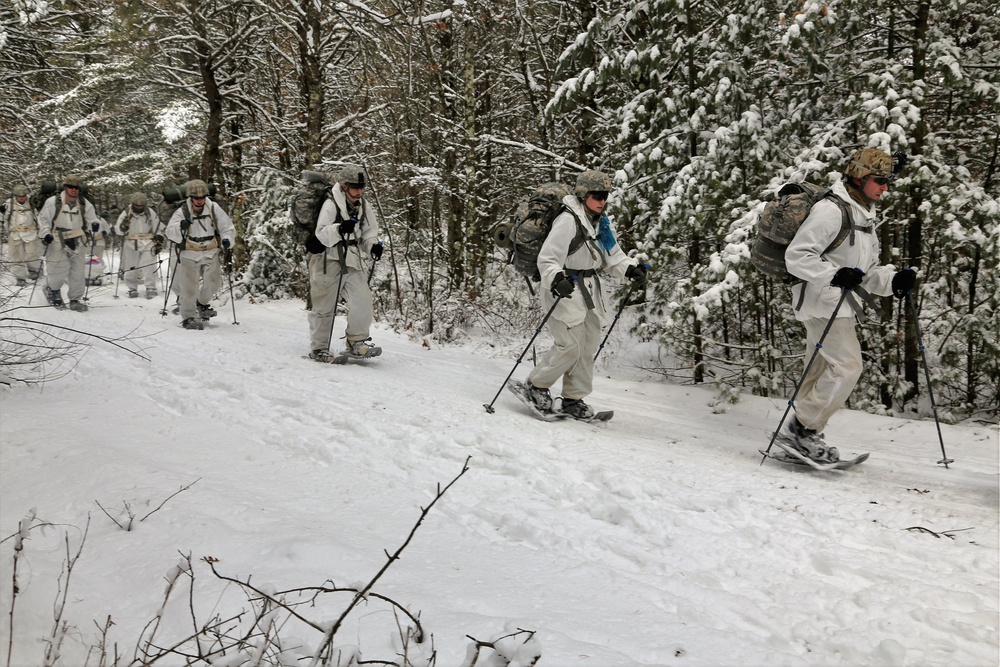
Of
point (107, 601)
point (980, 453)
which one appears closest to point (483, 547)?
point (107, 601)

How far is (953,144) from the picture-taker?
25.9 ft

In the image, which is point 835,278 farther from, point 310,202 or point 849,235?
point 310,202

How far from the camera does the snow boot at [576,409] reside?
6.72 meters

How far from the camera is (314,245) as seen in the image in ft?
26.9

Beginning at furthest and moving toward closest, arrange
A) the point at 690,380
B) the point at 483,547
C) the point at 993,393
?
the point at 690,380 < the point at 993,393 < the point at 483,547

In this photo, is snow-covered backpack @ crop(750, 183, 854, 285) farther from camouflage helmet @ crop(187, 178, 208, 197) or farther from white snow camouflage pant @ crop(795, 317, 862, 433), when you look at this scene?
camouflage helmet @ crop(187, 178, 208, 197)

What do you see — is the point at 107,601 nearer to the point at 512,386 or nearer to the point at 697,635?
the point at 697,635

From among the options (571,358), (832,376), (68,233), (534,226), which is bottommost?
(571,358)

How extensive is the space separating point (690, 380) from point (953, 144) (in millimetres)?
4546

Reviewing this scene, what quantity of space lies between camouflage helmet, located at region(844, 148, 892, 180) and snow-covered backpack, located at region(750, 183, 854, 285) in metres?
0.26

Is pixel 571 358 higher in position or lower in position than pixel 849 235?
lower

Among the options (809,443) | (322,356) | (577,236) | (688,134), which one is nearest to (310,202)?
(322,356)

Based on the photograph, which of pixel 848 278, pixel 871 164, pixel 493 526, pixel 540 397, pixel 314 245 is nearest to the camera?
pixel 493 526

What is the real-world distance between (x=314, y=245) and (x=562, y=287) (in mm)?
3736
